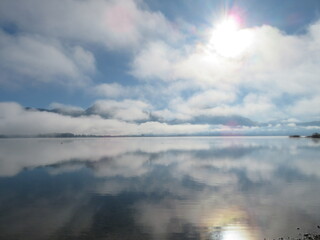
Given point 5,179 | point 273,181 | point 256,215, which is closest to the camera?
point 256,215

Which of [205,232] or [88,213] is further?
[88,213]

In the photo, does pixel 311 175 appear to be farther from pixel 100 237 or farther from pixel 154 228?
pixel 100 237

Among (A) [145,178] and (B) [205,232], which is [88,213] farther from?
(A) [145,178]

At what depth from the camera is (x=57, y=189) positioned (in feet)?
150

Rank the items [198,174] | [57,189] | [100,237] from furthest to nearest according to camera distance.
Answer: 1. [198,174]
2. [57,189]
3. [100,237]

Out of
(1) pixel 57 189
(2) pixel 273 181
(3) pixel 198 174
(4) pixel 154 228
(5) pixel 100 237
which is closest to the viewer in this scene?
(5) pixel 100 237

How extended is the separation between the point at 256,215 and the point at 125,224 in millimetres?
16342

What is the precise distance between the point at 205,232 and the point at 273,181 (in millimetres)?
33676

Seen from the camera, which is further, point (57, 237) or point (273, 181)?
point (273, 181)

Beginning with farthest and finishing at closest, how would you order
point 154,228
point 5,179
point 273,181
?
1. point 5,179
2. point 273,181
3. point 154,228

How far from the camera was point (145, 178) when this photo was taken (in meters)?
55.9

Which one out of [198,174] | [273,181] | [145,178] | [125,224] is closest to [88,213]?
[125,224]

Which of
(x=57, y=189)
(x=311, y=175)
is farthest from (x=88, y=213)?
(x=311, y=175)

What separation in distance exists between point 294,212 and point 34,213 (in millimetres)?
34108
